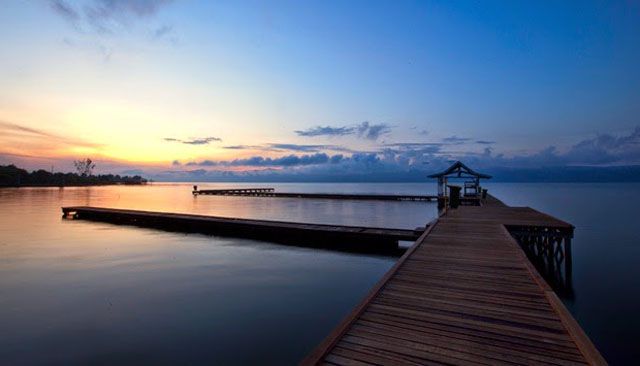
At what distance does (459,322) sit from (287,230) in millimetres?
15580

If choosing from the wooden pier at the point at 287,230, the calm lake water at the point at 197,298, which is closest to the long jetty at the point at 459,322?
the calm lake water at the point at 197,298

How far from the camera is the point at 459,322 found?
4.58 meters

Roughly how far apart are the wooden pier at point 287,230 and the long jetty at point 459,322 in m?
9.13

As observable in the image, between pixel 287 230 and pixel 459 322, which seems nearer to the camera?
pixel 459 322

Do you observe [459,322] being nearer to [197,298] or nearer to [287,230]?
[197,298]

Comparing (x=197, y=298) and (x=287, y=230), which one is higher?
(x=287, y=230)

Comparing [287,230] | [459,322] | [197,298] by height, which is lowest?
[197,298]

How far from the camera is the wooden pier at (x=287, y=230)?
17.1m

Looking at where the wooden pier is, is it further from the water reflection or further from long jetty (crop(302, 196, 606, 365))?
long jetty (crop(302, 196, 606, 365))

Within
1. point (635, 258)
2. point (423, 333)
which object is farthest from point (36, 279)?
point (635, 258)

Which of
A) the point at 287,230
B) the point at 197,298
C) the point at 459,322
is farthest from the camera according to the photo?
the point at 287,230

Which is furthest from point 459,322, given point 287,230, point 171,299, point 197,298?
point 287,230

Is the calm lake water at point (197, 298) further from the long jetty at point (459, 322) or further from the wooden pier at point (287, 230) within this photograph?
the long jetty at point (459, 322)

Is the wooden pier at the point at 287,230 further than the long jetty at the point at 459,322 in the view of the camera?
Yes
